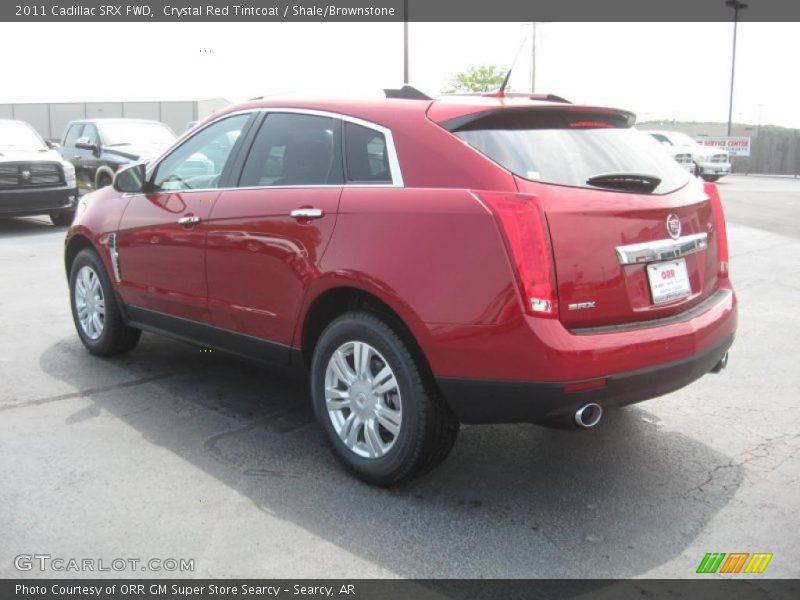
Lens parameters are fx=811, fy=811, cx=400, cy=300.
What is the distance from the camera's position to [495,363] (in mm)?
3238

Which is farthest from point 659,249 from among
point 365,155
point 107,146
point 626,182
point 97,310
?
point 107,146

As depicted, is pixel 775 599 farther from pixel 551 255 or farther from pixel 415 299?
pixel 415 299

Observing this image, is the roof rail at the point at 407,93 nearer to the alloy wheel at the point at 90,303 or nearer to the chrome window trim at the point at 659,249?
the chrome window trim at the point at 659,249

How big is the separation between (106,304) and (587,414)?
12.0 ft

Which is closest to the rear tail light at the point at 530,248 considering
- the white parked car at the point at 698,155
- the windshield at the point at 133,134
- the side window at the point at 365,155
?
the side window at the point at 365,155

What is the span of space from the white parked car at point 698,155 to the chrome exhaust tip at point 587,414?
27752 millimetres

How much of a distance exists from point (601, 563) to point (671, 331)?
1.04 meters

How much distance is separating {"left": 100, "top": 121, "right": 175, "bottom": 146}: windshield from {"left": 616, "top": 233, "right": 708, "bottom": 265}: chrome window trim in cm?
1384

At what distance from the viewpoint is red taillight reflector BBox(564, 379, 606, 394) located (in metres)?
3.18

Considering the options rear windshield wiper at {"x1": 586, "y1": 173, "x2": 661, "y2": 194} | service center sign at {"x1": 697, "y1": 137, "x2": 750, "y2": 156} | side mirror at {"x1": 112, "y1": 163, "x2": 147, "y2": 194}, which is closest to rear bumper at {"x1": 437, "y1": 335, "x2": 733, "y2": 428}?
rear windshield wiper at {"x1": 586, "y1": 173, "x2": 661, "y2": 194}

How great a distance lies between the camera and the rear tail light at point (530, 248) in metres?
3.17

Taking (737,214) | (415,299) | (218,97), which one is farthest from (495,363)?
(218,97)

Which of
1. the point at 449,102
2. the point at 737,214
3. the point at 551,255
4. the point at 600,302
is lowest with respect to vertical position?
the point at 737,214

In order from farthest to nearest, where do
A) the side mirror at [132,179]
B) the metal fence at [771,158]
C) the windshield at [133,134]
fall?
1. the metal fence at [771,158]
2. the windshield at [133,134]
3. the side mirror at [132,179]
